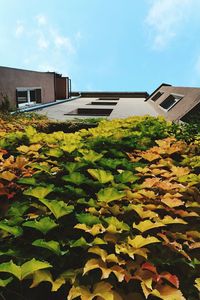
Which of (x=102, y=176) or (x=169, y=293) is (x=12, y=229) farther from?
(x=169, y=293)

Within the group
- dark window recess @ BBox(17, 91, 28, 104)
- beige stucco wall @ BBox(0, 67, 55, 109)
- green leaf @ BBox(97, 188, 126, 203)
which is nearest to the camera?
green leaf @ BBox(97, 188, 126, 203)

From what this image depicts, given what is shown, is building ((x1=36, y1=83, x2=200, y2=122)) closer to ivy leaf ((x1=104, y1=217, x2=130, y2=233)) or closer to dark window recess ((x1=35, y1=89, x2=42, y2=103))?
dark window recess ((x1=35, y1=89, x2=42, y2=103))

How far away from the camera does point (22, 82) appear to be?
1772 centimetres

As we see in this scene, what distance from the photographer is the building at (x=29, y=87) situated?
612 inches

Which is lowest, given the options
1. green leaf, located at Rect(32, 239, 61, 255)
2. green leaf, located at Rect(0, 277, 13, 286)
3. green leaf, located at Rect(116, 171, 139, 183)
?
green leaf, located at Rect(0, 277, 13, 286)

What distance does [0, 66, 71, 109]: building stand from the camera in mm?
15547

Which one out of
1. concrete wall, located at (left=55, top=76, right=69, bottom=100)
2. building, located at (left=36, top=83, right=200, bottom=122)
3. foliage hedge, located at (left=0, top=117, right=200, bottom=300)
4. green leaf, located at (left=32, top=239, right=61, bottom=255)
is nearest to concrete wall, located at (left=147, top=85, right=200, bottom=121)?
building, located at (left=36, top=83, right=200, bottom=122)

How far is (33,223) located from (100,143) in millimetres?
2210

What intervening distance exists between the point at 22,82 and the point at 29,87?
124 cm

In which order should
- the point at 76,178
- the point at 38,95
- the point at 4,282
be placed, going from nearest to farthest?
the point at 4,282 → the point at 76,178 → the point at 38,95

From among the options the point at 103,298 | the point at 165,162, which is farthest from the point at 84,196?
the point at 165,162

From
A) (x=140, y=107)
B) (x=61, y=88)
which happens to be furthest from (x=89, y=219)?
(x=61, y=88)

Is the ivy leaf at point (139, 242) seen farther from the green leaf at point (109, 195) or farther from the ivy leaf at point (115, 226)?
the green leaf at point (109, 195)

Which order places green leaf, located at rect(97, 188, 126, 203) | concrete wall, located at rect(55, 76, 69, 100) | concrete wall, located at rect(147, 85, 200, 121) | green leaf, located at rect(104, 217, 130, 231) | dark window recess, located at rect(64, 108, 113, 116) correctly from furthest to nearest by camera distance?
1. concrete wall, located at rect(55, 76, 69, 100)
2. dark window recess, located at rect(64, 108, 113, 116)
3. concrete wall, located at rect(147, 85, 200, 121)
4. green leaf, located at rect(97, 188, 126, 203)
5. green leaf, located at rect(104, 217, 130, 231)
